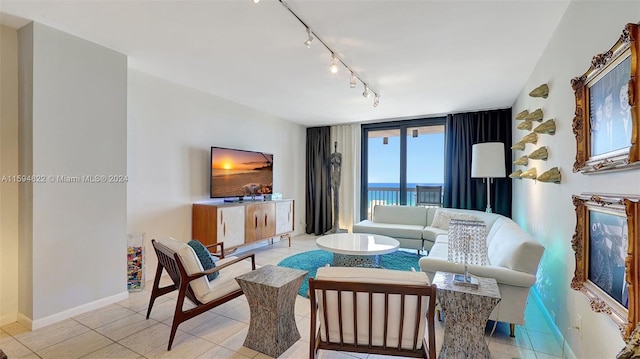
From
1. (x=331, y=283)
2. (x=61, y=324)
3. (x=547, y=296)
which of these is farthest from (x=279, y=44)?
(x=547, y=296)

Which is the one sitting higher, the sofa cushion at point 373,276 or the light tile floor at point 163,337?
the sofa cushion at point 373,276

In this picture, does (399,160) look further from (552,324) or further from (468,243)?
(468,243)

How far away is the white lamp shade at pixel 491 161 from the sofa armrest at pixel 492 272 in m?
2.20

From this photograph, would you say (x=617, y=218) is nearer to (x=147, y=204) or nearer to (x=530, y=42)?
(x=530, y=42)

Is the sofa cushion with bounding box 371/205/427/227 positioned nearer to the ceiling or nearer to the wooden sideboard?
the wooden sideboard

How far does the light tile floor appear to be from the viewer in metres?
2.01

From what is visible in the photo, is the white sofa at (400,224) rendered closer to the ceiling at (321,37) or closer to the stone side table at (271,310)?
the ceiling at (321,37)

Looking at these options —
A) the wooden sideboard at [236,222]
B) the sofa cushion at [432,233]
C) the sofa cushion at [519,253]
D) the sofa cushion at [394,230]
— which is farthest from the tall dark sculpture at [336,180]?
the sofa cushion at [519,253]

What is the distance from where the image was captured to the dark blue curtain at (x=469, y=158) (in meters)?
4.81

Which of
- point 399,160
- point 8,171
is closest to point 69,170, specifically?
point 8,171

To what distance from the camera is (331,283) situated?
4.84 feet

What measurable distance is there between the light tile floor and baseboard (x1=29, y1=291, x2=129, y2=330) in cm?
5

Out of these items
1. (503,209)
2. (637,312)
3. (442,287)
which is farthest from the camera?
(503,209)

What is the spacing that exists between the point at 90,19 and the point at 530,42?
369 cm
